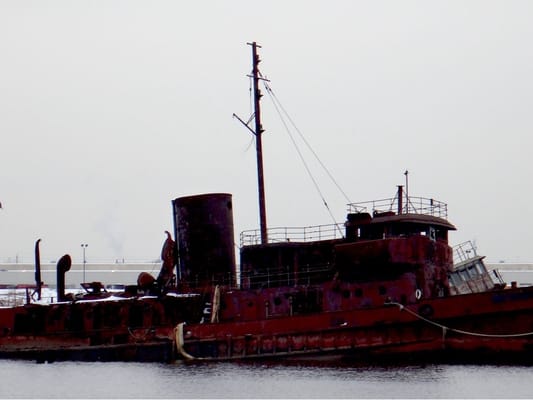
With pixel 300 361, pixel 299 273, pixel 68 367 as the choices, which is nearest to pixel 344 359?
pixel 300 361

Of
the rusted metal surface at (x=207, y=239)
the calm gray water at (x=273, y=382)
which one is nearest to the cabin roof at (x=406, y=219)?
the calm gray water at (x=273, y=382)

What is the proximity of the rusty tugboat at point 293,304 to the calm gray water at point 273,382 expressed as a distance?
729 millimetres

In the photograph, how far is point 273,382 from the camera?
21.0m

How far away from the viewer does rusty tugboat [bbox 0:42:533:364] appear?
2295cm

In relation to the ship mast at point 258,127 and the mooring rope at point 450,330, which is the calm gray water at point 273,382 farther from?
the ship mast at point 258,127

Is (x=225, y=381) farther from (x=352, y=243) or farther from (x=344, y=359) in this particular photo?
(x=352, y=243)

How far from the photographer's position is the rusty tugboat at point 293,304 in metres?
23.0

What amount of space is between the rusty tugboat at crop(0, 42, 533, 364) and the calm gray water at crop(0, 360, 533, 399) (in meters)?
0.73

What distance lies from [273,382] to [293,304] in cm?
433

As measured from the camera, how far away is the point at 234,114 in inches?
1123

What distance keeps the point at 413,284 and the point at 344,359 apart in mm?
2581

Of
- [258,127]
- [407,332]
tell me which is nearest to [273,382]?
[407,332]

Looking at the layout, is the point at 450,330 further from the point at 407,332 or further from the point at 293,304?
the point at 293,304

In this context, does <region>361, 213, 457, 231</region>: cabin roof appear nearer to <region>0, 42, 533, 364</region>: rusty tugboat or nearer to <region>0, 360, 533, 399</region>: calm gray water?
<region>0, 42, 533, 364</region>: rusty tugboat
